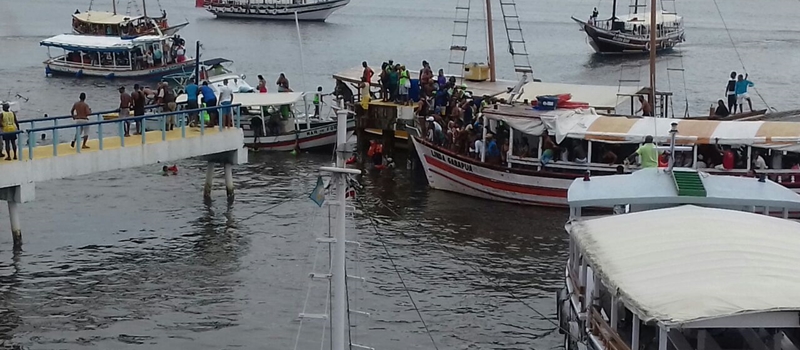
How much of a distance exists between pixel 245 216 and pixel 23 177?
6.49 m

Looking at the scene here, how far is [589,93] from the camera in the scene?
37.2 meters

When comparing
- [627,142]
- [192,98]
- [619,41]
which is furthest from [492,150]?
[619,41]

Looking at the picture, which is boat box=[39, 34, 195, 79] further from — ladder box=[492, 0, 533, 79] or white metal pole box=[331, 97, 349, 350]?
white metal pole box=[331, 97, 349, 350]

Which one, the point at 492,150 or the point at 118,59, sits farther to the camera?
the point at 118,59

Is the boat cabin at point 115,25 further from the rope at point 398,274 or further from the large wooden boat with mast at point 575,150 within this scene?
the rope at point 398,274

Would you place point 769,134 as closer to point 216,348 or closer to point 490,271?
point 490,271

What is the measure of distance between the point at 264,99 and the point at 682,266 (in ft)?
84.3

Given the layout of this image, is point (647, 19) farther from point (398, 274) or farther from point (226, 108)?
point (398, 274)

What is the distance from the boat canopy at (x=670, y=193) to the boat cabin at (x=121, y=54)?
45.6 meters

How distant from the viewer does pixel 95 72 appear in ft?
208

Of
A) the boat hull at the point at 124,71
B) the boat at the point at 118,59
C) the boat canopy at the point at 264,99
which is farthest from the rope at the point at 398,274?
the boat at the point at 118,59

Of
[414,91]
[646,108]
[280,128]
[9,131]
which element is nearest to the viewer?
[9,131]

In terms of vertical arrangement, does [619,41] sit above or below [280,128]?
above

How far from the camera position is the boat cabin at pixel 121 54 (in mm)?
63094
